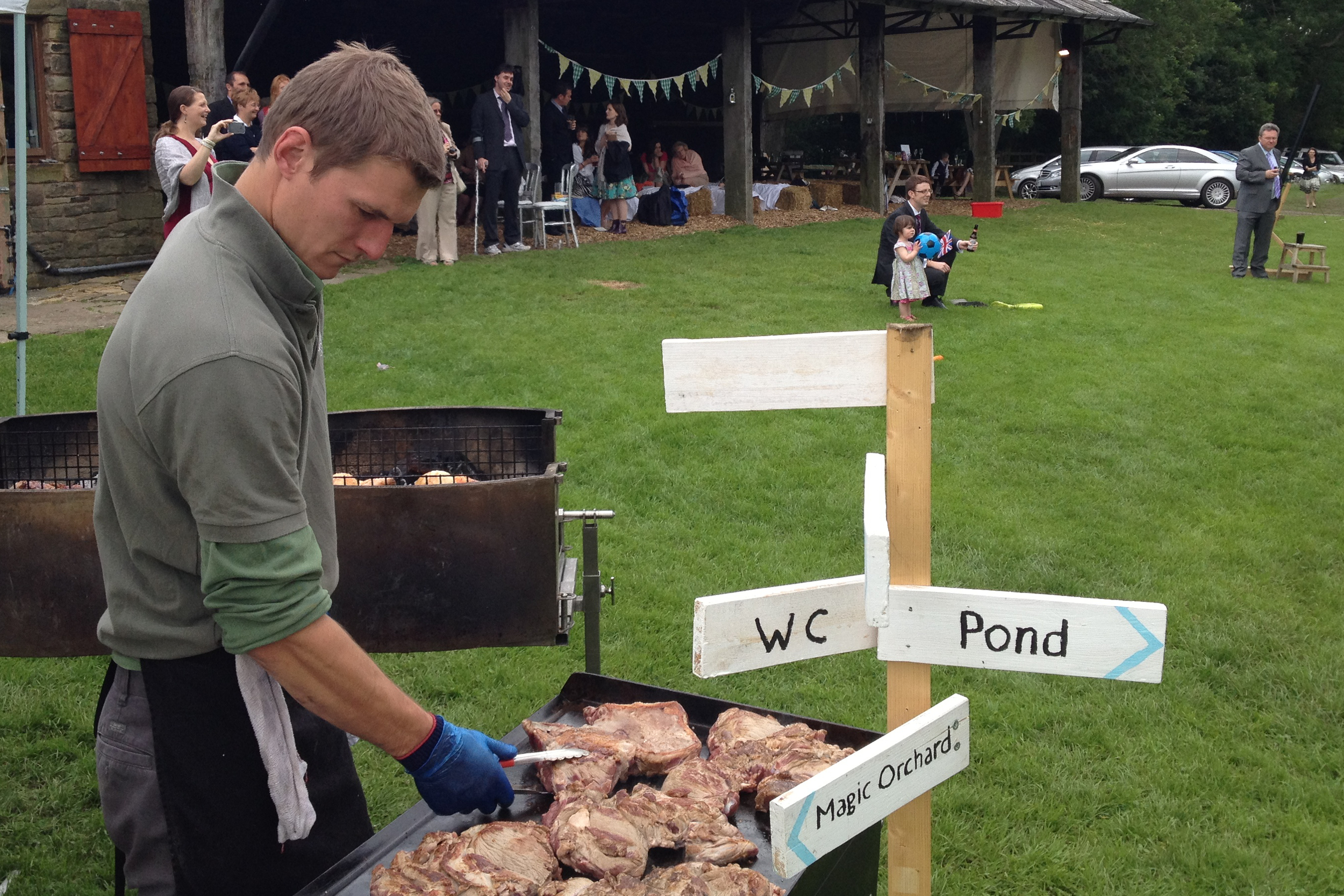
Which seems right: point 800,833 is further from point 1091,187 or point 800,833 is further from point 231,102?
point 1091,187

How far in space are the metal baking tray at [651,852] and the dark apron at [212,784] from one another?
0.46ft

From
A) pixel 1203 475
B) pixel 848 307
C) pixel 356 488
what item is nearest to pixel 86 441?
pixel 356 488

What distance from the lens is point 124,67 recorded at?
1161 centimetres

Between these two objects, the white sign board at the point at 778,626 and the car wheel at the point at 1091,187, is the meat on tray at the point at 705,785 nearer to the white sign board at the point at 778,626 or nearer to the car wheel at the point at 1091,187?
the white sign board at the point at 778,626

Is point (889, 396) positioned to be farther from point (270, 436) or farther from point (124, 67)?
point (124, 67)

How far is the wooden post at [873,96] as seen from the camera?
65.8 feet

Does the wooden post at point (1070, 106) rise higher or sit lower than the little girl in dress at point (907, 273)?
higher

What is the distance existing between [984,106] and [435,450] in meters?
20.3

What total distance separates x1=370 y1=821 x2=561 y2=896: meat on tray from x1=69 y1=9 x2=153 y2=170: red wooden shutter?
1133 cm

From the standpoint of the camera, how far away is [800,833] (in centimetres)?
186

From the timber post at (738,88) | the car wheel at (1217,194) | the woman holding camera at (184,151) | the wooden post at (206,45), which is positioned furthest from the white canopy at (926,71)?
the woman holding camera at (184,151)

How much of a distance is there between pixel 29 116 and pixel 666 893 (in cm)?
1179

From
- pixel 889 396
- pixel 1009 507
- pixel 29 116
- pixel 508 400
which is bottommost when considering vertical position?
pixel 1009 507

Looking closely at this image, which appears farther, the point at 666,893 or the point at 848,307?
the point at 848,307
